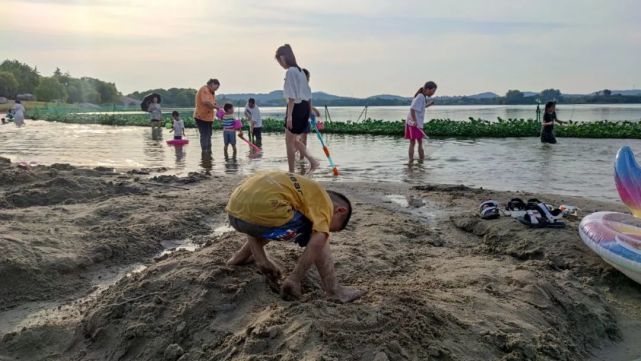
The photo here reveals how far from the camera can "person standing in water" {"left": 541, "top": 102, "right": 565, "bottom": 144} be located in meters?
16.2

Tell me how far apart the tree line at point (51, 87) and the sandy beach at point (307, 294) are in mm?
84087

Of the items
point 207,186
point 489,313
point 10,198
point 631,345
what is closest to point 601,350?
point 631,345

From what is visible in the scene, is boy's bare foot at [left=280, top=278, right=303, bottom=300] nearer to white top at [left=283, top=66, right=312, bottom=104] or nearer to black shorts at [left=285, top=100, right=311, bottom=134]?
white top at [left=283, top=66, right=312, bottom=104]

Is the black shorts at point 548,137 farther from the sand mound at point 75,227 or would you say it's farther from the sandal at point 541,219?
the sand mound at point 75,227

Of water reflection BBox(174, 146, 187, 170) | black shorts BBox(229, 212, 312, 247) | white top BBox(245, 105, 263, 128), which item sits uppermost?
white top BBox(245, 105, 263, 128)

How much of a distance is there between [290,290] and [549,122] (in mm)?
15349

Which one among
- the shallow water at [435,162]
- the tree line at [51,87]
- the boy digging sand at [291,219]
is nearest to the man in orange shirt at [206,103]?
the shallow water at [435,162]

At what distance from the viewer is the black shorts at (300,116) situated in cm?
830

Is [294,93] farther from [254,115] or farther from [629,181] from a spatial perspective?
[254,115]

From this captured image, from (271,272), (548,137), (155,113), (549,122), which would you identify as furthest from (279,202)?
(155,113)

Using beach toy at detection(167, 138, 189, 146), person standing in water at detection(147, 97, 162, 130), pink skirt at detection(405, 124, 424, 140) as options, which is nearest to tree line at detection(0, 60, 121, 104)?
person standing in water at detection(147, 97, 162, 130)

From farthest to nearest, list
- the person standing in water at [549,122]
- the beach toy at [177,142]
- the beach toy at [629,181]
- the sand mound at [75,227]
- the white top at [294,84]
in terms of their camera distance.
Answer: the beach toy at [177,142], the person standing in water at [549,122], the white top at [294,84], the beach toy at [629,181], the sand mound at [75,227]

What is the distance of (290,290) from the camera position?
10.8 feet

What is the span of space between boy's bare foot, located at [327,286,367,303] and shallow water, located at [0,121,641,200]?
5704 millimetres
